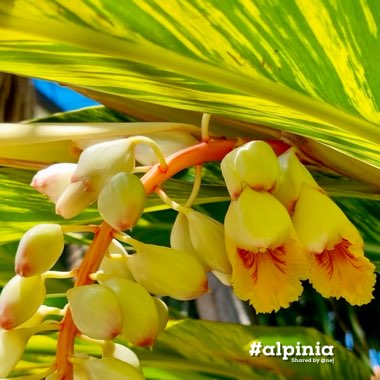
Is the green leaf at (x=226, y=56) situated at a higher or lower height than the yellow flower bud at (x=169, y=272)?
higher

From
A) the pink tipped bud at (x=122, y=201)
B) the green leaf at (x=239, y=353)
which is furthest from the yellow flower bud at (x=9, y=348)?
the green leaf at (x=239, y=353)

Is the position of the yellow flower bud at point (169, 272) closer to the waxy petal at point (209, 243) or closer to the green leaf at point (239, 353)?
the waxy petal at point (209, 243)

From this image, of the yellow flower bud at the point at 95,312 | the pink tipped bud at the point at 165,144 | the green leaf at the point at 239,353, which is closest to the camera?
the yellow flower bud at the point at 95,312

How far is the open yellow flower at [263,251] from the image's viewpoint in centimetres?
51

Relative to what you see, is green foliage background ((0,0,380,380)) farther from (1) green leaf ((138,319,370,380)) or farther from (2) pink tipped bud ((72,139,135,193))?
(1) green leaf ((138,319,370,380))

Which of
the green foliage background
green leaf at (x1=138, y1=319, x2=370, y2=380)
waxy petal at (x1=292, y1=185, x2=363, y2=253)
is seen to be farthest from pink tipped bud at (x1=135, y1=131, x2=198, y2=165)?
green leaf at (x1=138, y1=319, x2=370, y2=380)

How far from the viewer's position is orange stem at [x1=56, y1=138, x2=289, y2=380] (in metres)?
0.49

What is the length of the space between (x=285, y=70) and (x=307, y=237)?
12 centimetres

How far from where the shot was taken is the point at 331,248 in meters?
0.54

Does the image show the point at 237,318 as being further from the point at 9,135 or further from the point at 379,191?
the point at 9,135

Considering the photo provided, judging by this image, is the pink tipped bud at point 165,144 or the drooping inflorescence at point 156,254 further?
the pink tipped bud at point 165,144

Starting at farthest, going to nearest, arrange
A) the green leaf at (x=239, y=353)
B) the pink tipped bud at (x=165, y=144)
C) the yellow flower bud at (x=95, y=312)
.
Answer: the green leaf at (x=239, y=353), the pink tipped bud at (x=165, y=144), the yellow flower bud at (x=95, y=312)

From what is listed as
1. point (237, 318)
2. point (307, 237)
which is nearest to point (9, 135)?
point (307, 237)

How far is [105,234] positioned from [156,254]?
0.05 m
